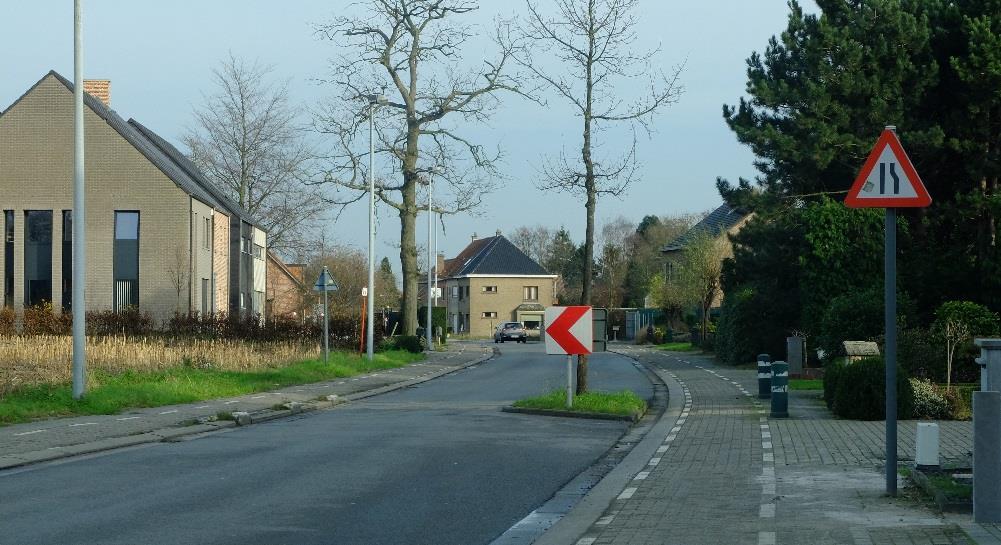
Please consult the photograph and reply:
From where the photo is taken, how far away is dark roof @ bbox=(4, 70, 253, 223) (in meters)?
45.9

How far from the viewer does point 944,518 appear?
337 inches

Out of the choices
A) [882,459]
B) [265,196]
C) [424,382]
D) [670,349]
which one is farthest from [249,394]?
[265,196]

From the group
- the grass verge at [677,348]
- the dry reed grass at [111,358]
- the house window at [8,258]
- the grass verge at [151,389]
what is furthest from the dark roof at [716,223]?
the dry reed grass at [111,358]

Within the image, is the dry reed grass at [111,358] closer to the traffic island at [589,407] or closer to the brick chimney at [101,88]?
the traffic island at [589,407]

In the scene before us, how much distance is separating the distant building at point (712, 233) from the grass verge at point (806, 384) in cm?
3052

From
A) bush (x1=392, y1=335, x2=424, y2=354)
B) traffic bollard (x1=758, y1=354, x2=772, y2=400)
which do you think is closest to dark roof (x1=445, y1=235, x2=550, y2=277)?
bush (x1=392, y1=335, x2=424, y2=354)

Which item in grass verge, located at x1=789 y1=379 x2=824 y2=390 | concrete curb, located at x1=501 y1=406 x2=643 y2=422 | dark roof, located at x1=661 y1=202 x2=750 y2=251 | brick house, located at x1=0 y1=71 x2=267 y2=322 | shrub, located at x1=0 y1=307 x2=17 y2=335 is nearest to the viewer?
concrete curb, located at x1=501 y1=406 x2=643 y2=422

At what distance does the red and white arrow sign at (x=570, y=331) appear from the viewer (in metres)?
19.6

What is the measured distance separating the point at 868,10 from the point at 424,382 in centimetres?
1582

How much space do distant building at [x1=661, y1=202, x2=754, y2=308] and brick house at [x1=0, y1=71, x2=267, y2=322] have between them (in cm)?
2769

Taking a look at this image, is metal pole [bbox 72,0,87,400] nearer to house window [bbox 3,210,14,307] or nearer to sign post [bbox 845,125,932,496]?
sign post [bbox 845,125,932,496]

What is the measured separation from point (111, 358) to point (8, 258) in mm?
23319

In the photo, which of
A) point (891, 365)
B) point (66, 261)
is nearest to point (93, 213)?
point (66, 261)

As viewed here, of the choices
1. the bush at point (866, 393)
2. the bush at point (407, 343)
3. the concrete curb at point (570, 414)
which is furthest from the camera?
the bush at point (407, 343)
